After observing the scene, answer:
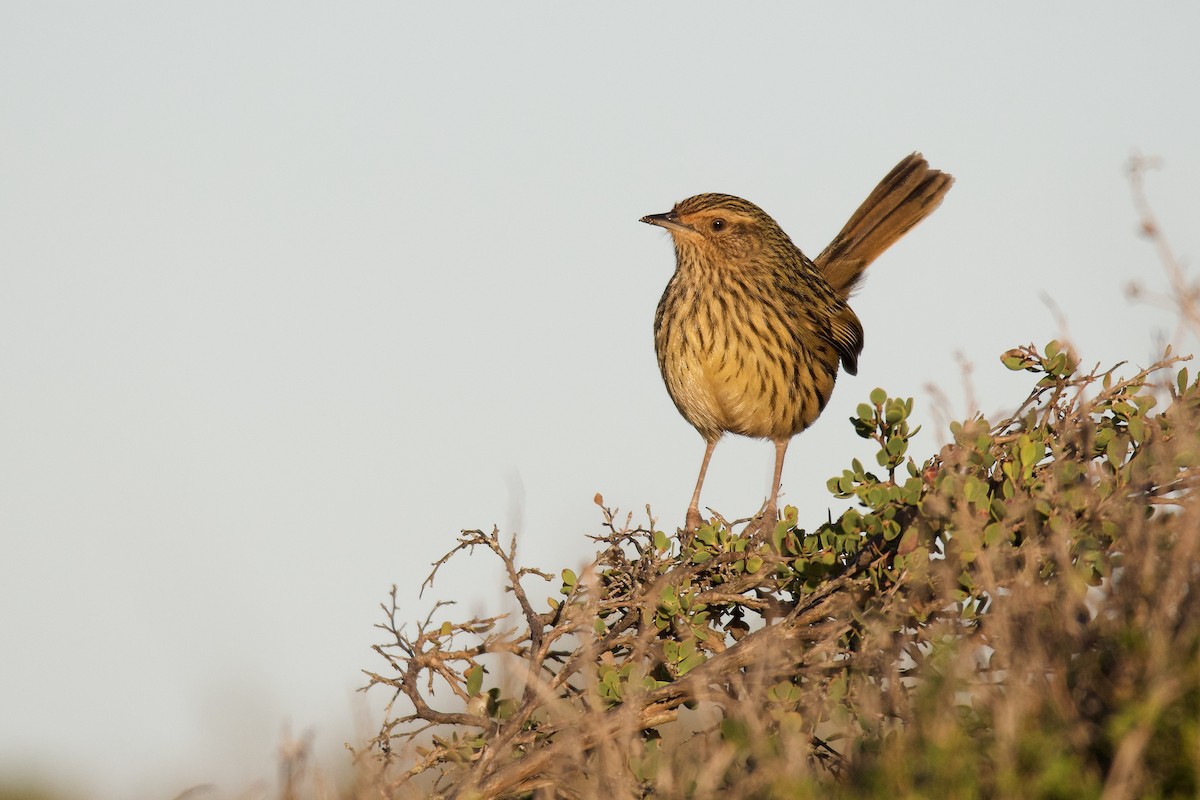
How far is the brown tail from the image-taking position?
26.1 ft

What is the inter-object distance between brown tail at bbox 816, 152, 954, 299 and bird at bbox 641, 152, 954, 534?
2.65 ft

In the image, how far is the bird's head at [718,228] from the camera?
678 centimetres

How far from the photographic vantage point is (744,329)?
6.43 m

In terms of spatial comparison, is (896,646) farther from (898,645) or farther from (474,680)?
(474,680)

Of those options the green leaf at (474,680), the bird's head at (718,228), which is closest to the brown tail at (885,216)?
the bird's head at (718,228)

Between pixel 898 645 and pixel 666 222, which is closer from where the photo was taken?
pixel 898 645

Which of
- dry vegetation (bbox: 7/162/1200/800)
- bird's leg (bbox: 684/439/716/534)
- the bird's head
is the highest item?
the bird's head

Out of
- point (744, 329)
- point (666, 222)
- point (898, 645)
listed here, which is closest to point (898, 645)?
point (898, 645)

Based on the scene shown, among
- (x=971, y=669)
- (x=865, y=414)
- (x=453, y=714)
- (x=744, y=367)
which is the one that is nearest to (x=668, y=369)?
(x=744, y=367)

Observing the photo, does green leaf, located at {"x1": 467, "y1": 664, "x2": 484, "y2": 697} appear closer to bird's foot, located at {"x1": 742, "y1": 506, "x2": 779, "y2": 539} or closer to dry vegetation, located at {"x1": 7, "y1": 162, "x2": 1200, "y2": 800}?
dry vegetation, located at {"x1": 7, "y1": 162, "x2": 1200, "y2": 800}

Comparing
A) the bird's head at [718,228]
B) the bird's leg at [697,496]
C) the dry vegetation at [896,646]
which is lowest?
the dry vegetation at [896,646]

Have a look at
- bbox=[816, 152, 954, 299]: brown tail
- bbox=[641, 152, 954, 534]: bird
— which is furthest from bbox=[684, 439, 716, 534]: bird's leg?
bbox=[816, 152, 954, 299]: brown tail

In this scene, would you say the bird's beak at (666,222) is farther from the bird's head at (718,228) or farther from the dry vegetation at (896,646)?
the dry vegetation at (896,646)

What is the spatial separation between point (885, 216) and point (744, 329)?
194 centimetres
